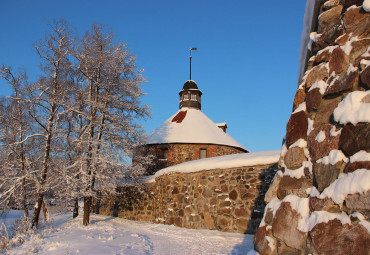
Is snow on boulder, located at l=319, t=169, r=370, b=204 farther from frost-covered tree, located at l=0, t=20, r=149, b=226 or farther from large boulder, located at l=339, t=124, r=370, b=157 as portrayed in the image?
frost-covered tree, located at l=0, t=20, r=149, b=226

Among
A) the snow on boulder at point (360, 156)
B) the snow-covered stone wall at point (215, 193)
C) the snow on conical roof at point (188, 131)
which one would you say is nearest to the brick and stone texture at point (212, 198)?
the snow-covered stone wall at point (215, 193)

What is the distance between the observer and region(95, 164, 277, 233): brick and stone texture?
27.0 feet

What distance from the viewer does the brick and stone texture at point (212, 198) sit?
8.22m

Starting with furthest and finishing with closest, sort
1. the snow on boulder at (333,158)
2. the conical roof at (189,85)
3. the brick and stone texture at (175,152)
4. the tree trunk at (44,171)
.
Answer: the conical roof at (189,85), the brick and stone texture at (175,152), the tree trunk at (44,171), the snow on boulder at (333,158)

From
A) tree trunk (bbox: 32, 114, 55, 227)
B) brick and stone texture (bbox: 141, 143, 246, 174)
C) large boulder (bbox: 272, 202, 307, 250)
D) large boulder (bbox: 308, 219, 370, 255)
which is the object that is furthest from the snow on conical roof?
large boulder (bbox: 308, 219, 370, 255)

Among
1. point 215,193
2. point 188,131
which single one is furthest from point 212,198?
point 188,131

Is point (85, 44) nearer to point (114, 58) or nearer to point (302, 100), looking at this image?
point (114, 58)

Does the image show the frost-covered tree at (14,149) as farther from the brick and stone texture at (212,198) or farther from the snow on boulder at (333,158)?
the snow on boulder at (333,158)

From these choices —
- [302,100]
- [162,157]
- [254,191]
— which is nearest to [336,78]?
[302,100]

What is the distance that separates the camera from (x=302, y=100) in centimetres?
290

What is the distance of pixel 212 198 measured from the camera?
9234mm

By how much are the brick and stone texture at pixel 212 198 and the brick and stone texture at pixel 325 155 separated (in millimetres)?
5600

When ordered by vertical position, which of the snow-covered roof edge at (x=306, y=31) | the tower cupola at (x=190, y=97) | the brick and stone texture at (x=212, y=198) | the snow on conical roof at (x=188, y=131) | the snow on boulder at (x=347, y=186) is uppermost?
the tower cupola at (x=190, y=97)

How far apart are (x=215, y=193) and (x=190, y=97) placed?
17.1m
